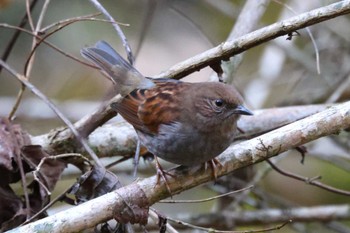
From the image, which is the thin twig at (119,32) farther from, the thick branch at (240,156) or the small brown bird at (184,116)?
the thick branch at (240,156)

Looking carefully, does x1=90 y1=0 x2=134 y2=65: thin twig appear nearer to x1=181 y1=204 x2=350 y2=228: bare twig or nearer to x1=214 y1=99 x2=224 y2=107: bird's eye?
x1=214 y1=99 x2=224 y2=107: bird's eye

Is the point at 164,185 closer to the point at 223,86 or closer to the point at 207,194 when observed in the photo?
the point at 223,86

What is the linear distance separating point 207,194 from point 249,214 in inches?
69.9

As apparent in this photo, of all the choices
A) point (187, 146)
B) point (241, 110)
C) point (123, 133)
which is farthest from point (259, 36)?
point (123, 133)

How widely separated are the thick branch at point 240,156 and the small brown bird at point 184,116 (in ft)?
0.56

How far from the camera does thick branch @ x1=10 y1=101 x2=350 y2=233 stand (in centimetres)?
330

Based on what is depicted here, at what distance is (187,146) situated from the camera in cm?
400

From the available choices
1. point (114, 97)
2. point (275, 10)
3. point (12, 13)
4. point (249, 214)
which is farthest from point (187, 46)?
point (114, 97)

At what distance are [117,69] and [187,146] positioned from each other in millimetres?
1001

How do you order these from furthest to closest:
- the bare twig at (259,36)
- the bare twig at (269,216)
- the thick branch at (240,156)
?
the bare twig at (269,216) < the bare twig at (259,36) < the thick branch at (240,156)

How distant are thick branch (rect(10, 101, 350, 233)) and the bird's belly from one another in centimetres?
10

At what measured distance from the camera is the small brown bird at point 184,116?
3.97 metres

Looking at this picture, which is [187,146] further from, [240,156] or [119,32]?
[119,32]

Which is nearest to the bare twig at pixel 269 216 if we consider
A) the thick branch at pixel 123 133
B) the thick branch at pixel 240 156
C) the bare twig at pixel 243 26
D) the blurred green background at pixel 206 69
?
the blurred green background at pixel 206 69
